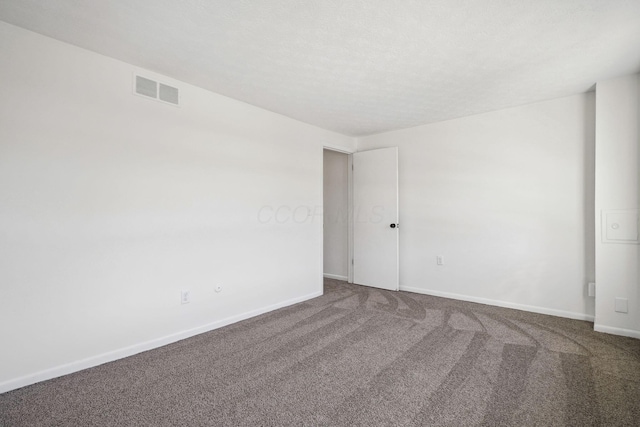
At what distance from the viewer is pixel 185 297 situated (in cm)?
279

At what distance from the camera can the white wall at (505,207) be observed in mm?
3176

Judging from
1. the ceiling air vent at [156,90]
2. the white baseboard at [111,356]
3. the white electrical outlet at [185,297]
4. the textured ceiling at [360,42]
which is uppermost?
the textured ceiling at [360,42]

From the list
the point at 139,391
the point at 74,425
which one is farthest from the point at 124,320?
the point at 74,425

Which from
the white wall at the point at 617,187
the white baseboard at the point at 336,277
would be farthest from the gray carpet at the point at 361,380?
the white baseboard at the point at 336,277

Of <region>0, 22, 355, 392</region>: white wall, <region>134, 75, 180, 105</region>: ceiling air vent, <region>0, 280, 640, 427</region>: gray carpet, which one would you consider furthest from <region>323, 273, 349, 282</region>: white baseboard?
<region>134, 75, 180, 105</region>: ceiling air vent

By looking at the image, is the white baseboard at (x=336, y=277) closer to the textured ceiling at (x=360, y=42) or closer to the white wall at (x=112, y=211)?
the white wall at (x=112, y=211)

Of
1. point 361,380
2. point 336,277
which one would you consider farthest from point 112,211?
point 336,277

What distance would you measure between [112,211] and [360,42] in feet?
7.46

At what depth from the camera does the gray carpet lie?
5.51 ft

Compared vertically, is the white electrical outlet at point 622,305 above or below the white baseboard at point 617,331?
above

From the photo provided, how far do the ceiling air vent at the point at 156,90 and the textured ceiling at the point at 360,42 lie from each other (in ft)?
0.38

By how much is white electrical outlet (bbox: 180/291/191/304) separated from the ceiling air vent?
1.74m

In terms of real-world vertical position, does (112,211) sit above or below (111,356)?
above

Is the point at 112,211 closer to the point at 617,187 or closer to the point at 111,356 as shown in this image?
the point at 111,356
